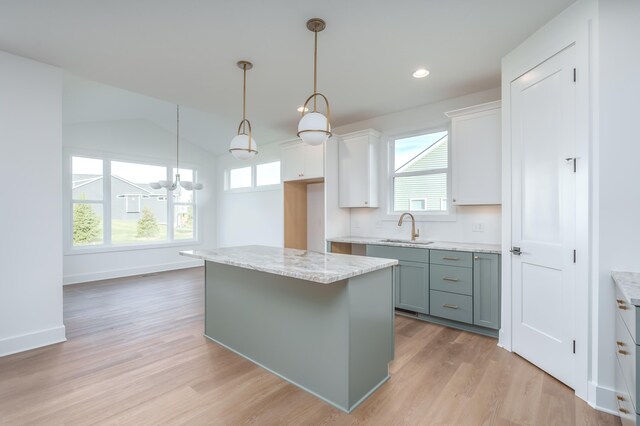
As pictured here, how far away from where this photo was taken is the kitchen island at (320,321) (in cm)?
194

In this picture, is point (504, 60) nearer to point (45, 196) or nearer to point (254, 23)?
point (254, 23)

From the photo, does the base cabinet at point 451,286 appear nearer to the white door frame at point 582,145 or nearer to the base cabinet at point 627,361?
the white door frame at point 582,145

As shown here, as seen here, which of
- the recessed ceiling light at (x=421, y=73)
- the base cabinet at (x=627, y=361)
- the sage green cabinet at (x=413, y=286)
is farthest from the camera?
the sage green cabinet at (x=413, y=286)

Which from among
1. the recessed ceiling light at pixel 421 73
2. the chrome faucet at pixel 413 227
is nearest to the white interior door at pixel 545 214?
the recessed ceiling light at pixel 421 73

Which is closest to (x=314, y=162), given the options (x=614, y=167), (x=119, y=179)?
(x=614, y=167)

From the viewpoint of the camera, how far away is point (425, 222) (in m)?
4.07

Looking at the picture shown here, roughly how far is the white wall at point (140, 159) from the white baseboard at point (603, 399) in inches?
266

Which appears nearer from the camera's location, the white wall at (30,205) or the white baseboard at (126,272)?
the white wall at (30,205)

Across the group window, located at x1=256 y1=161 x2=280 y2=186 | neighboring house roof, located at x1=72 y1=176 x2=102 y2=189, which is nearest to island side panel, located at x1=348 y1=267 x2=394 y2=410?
window, located at x1=256 y1=161 x2=280 y2=186

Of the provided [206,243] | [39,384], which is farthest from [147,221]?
[39,384]

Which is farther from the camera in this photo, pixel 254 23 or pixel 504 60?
pixel 504 60

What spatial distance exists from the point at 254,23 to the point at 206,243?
6200 millimetres

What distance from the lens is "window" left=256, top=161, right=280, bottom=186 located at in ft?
20.8

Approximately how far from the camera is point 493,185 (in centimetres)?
325
